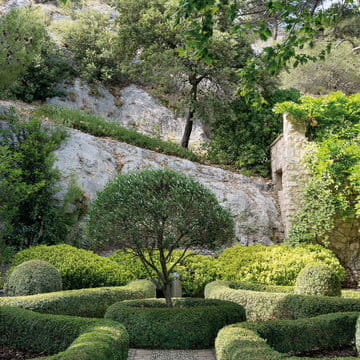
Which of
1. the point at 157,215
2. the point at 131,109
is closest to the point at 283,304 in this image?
the point at 157,215

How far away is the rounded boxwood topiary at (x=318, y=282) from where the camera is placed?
6543 mm

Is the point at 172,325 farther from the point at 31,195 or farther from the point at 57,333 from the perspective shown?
the point at 31,195

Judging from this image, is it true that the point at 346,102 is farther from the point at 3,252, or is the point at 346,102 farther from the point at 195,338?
the point at 3,252

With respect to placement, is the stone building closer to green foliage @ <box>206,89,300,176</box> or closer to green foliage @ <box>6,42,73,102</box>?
green foliage @ <box>206,89,300,176</box>

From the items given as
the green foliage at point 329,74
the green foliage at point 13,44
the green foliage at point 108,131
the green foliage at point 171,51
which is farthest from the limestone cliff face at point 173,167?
the green foliage at point 329,74

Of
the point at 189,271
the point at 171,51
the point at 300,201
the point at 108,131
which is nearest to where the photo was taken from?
the point at 189,271

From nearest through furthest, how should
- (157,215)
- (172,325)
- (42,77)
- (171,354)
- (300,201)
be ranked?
(171,354) < (172,325) < (157,215) < (300,201) < (42,77)

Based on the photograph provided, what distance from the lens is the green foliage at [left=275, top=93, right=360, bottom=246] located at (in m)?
9.16

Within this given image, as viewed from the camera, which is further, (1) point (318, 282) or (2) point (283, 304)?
(1) point (318, 282)

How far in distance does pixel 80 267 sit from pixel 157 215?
8.75ft

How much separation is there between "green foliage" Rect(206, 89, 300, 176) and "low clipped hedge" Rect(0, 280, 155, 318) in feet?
27.0

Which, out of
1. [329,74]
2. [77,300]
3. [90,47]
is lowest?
[77,300]

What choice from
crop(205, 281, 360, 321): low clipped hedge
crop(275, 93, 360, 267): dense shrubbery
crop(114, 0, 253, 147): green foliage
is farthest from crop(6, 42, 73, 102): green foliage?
crop(205, 281, 360, 321): low clipped hedge

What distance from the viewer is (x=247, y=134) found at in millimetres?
13820
